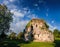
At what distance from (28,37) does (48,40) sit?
9564 millimetres

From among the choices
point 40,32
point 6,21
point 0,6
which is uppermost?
point 0,6

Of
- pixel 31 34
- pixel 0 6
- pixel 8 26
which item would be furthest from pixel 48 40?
pixel 0 6

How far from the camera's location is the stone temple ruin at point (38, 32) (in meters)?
67.7

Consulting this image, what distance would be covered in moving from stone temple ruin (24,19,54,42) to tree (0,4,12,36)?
8.44m

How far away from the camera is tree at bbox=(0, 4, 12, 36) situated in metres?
69.4

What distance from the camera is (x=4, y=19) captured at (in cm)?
7025

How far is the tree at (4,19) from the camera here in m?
69.4

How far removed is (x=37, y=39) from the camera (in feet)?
237

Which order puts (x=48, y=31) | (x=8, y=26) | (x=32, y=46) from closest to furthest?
(x=32, y=46) < (x=48, y=31) < (x=8, y=26)

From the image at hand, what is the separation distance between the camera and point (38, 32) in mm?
71312

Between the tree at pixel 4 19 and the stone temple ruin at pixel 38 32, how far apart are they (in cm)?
844

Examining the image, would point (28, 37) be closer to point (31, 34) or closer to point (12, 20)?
point (31, 34)

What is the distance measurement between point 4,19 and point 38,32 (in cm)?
1374

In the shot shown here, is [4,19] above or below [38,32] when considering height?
above
